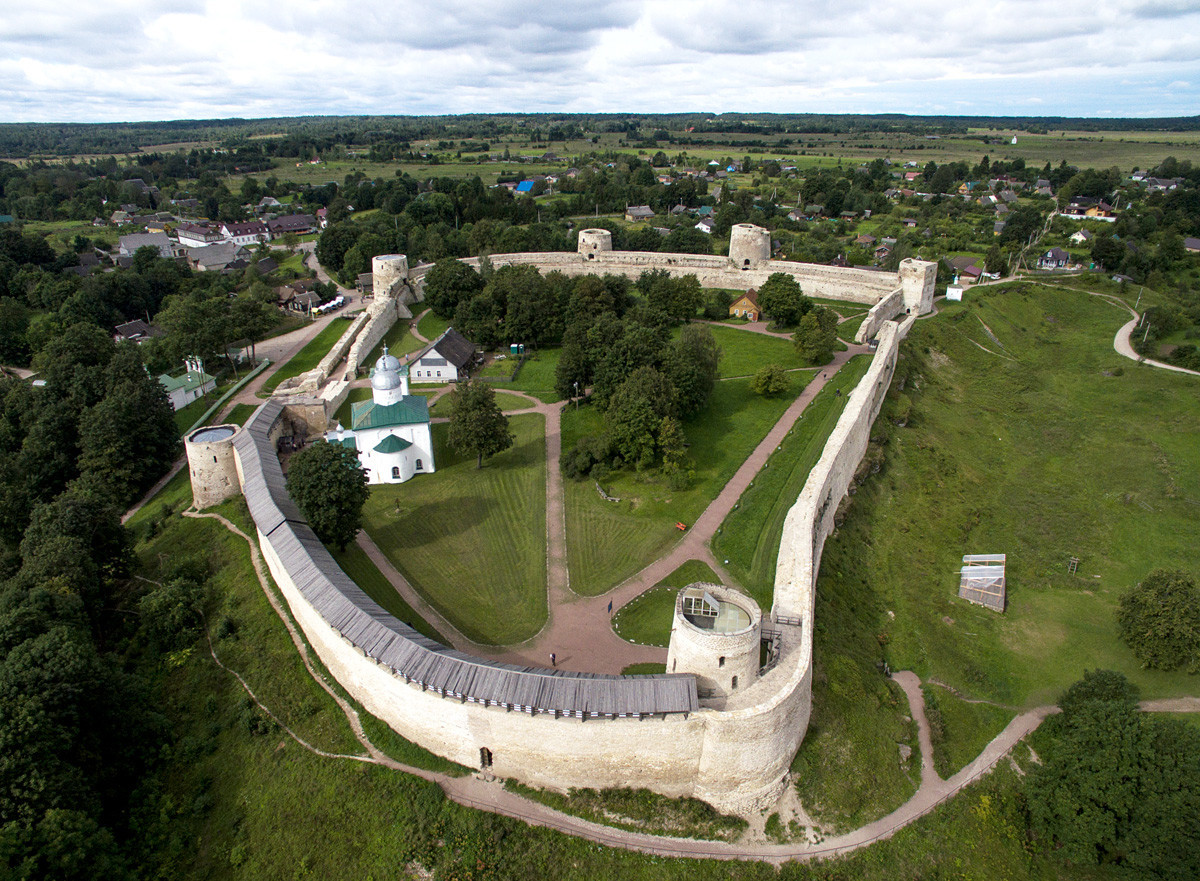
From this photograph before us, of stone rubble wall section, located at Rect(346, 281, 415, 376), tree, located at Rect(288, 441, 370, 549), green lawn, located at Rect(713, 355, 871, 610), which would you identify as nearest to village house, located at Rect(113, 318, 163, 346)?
stone rubble wall section, located at Rect(346, 281, 415, 376)

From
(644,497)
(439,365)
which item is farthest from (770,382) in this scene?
(439,365)

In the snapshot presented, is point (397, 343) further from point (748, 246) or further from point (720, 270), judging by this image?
point (748, 246)

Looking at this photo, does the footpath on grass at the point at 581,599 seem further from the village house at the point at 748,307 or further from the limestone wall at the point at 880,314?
the village house at the point at 748,307

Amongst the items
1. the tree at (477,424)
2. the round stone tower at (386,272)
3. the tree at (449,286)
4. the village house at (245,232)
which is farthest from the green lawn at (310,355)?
the village house at (245,232)

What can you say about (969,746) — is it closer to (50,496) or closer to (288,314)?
(50,496)

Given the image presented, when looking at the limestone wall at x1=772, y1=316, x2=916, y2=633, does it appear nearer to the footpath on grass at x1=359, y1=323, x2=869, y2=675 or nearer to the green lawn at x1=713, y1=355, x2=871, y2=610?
the green lawn at x1=713, y1=355, x2=871, y2=610

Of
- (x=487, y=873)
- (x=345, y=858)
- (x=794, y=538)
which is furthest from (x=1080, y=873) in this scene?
(x=345, y=858)
